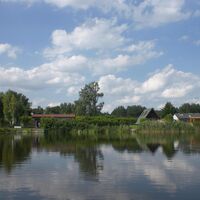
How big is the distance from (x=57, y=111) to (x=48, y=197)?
535ft

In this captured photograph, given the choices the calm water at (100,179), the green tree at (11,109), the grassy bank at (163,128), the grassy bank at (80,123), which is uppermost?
the green tree at (11,109)

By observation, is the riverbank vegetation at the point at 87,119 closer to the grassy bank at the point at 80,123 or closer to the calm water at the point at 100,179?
the grassy bank at the point at 80,123

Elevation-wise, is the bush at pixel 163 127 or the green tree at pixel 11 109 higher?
the green tree at pixel 11 109

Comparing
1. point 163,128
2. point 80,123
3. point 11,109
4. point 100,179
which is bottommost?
point 100,179

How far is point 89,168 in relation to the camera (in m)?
28.7

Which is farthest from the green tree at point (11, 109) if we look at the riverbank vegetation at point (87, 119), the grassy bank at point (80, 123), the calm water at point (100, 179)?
the calm water at point (100, 179)

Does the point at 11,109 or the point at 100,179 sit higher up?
the point at 11,109

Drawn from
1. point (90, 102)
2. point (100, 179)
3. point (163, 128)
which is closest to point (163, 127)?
point (163, 128)

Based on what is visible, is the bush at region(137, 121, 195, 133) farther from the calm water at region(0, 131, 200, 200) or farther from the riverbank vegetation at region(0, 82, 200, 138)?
the calm water at region(0, 131, 200, 200)

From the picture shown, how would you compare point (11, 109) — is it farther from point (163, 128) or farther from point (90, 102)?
point (163, 128)

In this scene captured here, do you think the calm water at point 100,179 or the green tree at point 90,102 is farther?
the green tree at point 90,102

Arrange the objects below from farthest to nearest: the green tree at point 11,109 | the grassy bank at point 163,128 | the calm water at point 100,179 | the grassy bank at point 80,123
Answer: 1. the green tree at point 11,109
2. the grassy bank at point 80,123
3. the grassy bank at point 163,128
4. the calm water at point 100,179

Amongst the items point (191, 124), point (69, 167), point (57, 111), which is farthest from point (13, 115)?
point (69, 167)

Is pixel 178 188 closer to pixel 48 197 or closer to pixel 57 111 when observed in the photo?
pixel 48 197
